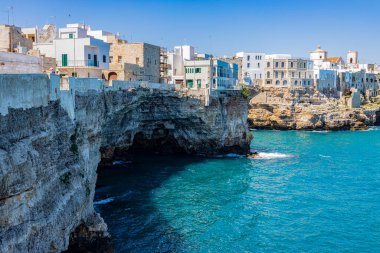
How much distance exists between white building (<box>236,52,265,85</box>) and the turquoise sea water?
43.5m

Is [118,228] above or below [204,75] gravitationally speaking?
below

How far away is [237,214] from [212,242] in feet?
17.7

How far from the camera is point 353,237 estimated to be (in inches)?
1012

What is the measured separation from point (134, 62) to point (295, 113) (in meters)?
43.8

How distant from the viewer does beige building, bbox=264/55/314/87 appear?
89.8m

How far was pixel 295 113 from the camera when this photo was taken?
272ft

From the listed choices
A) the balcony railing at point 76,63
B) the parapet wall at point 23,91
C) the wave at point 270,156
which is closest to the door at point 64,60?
the balcony railing at point 76,63

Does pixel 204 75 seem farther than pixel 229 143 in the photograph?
Yes

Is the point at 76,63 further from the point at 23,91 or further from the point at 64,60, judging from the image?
the point at 23,91

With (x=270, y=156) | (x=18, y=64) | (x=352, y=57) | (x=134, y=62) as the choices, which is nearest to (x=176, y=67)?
(x=134, y=62)

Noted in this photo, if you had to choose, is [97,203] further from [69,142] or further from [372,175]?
[372,175]

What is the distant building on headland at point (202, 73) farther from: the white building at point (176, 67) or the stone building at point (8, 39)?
the stone building at point (8, 39)

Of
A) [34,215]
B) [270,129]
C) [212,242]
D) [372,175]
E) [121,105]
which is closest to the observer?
[34,215]

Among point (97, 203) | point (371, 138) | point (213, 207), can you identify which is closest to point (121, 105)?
point (97, 203)
